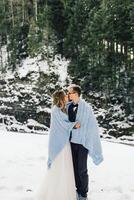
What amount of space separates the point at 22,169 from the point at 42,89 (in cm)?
2957

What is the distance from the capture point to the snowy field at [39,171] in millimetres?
6887

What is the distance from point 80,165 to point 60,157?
31 cm

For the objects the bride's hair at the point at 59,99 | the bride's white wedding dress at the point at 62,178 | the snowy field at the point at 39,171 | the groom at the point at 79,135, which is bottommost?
the snowy field at the point at 39,171

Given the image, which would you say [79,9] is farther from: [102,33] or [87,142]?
[87,142]

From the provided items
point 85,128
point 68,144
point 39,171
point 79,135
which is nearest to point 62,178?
point 68,144

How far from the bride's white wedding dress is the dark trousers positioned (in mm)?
78

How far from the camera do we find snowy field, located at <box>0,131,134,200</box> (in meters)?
6.89

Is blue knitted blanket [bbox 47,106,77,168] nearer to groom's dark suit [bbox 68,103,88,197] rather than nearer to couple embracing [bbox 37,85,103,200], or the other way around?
couple embracing [bbox 37,85,103,200]

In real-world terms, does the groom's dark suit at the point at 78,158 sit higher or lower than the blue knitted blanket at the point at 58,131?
lower

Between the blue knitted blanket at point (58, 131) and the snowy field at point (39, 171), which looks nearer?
the blue knitted blanket at point (58, 131)

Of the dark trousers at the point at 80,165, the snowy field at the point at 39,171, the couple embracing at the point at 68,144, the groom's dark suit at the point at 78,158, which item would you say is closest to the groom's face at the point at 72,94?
the couple embracing at the point at 68,144

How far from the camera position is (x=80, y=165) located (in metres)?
6.00

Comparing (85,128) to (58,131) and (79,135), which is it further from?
(58,131)

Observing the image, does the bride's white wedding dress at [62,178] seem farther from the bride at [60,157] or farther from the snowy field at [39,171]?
the snowy field at [39,171]
